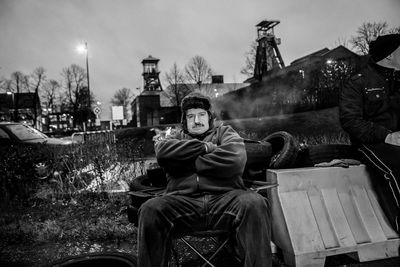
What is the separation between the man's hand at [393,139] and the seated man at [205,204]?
1692 mm

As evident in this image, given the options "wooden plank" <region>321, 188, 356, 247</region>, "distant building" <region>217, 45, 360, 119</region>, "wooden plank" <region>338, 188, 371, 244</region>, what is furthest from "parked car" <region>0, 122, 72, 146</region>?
"distant building" <region>217, 45, 360, 119</region>

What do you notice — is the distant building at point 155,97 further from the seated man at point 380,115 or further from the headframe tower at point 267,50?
the seated man at point 380,115

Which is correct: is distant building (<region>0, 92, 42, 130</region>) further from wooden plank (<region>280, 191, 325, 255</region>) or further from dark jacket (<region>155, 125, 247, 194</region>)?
wooden plank (<region>280, 191, 325, 255</region>)

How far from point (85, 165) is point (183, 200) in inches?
172

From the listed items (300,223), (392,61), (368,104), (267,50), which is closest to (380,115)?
(368,104)

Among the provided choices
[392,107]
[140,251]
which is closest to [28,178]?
[140,251]

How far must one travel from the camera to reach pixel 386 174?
284 centimetres

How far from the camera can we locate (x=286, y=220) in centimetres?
279

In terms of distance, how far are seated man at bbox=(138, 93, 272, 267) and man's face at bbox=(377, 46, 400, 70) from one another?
2131 mm

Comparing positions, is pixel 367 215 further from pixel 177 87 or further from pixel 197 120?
pixel 177 87

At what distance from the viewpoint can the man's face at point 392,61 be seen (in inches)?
129

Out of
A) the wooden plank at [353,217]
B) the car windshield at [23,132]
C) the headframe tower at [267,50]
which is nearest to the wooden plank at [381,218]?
the wooden plank at [353,217]

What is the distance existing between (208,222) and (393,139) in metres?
2.22

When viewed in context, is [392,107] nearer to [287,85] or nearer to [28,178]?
[28,178]
